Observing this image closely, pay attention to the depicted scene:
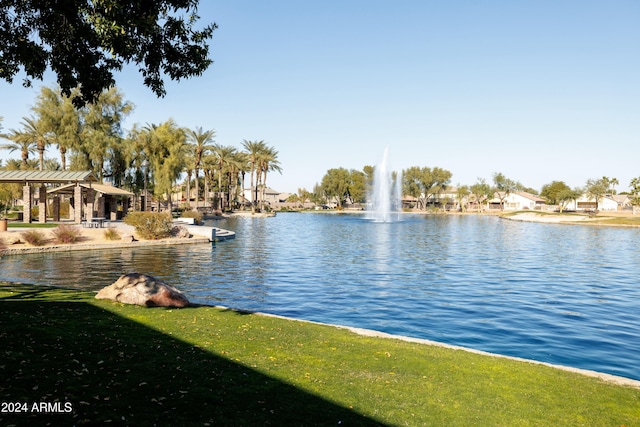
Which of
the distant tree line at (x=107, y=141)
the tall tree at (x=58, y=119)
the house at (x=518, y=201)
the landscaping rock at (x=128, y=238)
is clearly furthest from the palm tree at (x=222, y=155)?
the house at (x=518, y=201)

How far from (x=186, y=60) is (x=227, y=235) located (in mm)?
32781

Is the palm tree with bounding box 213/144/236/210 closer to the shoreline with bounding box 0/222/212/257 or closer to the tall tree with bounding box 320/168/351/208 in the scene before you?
the shoreline with bounding box 0/222/212/257

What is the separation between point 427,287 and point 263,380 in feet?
53.0

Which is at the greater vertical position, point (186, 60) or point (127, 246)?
point (186, 60)

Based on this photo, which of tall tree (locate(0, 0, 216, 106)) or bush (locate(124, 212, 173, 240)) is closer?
tall tree (locate(0, 0, 216, 106))

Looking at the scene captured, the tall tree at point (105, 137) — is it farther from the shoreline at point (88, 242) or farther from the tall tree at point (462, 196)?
the tall tree at point (462, 196)

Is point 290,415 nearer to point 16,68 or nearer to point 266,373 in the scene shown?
point 266,373

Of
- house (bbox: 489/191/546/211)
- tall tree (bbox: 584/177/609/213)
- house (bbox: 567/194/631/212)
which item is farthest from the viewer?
house (bbox: 489/191/546/211)

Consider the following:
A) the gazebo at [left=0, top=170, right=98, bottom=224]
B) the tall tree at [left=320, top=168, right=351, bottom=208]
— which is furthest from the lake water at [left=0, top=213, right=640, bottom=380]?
the tall tree at [left=320, top=168, right=351, bottom=208]

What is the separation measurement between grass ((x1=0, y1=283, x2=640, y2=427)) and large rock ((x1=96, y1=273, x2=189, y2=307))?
2.21 meters

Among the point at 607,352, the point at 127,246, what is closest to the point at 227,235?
the point at 127,246

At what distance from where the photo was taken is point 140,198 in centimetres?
7006

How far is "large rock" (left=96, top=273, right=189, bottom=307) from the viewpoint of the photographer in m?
13.7

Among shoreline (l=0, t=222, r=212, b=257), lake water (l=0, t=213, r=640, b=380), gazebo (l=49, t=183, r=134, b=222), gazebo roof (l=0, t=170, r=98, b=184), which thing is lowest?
lake water (l=0, t=213, r=640, b=380)
